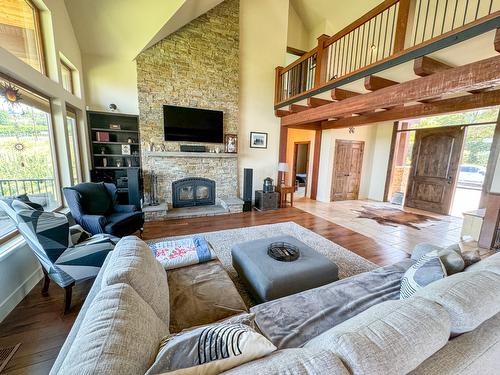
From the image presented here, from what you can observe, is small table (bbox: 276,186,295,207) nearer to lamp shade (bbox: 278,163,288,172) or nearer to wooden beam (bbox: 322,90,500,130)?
lamp shade (bbox: 278,163,288,172)

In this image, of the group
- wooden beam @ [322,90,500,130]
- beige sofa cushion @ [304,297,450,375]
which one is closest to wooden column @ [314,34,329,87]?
wooden beam @ [322,90,500,130]

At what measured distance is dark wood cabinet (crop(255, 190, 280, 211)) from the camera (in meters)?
5.48

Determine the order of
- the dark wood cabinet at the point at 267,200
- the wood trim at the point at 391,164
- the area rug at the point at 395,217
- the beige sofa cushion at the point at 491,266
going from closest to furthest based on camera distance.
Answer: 1. the beige sofa cushion at the point at 491,266
2. the area rug at the point at 395,217
3. the dark wood cabinet at the point at 267,200
4. the wood trim at the point at 391,164

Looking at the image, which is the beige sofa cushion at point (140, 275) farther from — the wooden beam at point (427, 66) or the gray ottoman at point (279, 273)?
the wooden beam at point (427, 66)

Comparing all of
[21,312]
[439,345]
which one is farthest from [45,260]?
[439,345]

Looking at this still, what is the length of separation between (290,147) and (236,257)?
6.53 meters

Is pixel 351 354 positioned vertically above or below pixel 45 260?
above

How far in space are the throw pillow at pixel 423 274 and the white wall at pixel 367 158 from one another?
5.30 metres

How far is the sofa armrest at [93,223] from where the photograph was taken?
8.71 feet

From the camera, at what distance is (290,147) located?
8148mm

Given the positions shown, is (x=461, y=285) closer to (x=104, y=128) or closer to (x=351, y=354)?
(x=351, y=354)

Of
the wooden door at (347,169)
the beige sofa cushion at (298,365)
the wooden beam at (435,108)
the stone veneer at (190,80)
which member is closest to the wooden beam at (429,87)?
the wooden beam at (435,108)

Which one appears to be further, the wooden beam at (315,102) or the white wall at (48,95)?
the wooden beam at (315,102)

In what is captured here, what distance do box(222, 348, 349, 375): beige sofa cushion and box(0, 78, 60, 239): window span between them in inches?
115
